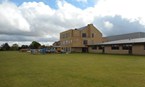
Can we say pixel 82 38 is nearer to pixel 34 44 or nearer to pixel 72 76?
pixel 34 44

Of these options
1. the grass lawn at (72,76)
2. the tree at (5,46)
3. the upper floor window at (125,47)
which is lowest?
the grass lawn at (72,76)

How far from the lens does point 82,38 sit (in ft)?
261

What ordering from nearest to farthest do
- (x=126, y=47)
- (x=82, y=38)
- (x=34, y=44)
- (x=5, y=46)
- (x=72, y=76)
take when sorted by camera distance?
(x=72, y=76)
(x=126, y=47)
(x=82, y=38)
(x=5, y=46)
(x=34, y=44)

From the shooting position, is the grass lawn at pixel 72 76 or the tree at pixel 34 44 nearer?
the grass lawn at pixel 72 76

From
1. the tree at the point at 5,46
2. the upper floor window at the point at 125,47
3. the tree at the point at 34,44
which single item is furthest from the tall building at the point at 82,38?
the tree at the point at 5,46

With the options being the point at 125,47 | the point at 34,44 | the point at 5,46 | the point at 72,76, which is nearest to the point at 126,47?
the point at 125,47

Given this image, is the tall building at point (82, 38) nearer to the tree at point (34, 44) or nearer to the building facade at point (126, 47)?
the building facade at point (126, 47)

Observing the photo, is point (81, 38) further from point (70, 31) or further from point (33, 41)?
point (33, 41)

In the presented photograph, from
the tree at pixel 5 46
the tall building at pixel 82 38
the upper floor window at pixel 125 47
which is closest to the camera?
the upper floor window at pixel 125 47

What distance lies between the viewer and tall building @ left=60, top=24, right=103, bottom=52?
7881 cm

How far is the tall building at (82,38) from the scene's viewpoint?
78812 millimetres

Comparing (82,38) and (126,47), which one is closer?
(126,47)

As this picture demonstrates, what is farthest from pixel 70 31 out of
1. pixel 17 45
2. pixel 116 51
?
pixel 17 45

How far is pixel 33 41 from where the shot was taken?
127562mm
